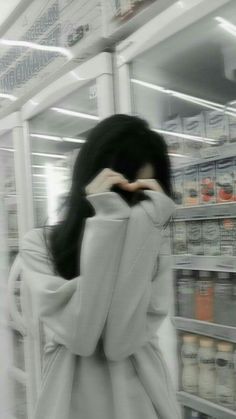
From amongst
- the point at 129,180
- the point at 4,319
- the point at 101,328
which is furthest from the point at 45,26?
the point at 4,319

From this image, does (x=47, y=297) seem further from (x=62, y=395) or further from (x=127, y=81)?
(x=127, y=81)

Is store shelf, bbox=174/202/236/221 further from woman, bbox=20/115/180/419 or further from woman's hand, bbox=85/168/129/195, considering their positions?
woman's hand, bbox=85/168/129/195

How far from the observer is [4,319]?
8.93 ft

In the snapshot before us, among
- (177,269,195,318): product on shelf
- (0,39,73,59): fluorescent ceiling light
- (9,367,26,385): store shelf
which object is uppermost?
(0,39,73,59): fluorescent ceiling light

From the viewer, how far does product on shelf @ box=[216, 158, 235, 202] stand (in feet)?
4.82

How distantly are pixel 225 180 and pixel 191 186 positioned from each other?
0.46 feet

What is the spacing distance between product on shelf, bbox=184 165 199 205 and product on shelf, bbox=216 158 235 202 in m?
0.09

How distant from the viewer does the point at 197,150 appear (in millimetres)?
1563

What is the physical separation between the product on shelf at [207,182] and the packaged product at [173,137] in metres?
0.11

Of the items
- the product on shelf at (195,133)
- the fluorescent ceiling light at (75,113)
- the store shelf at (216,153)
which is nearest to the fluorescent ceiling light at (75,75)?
the fluorescent ceiling light at (75,113)

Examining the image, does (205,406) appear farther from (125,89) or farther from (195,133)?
(125,89)

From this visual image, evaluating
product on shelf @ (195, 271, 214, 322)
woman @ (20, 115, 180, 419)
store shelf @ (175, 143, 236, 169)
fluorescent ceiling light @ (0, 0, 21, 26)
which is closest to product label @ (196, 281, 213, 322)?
product on shelf @ (195, 271, 214, 322)

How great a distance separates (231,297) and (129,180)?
72 cm

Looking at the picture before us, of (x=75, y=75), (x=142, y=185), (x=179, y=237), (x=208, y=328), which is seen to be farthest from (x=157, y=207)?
(x=75, y=75)
